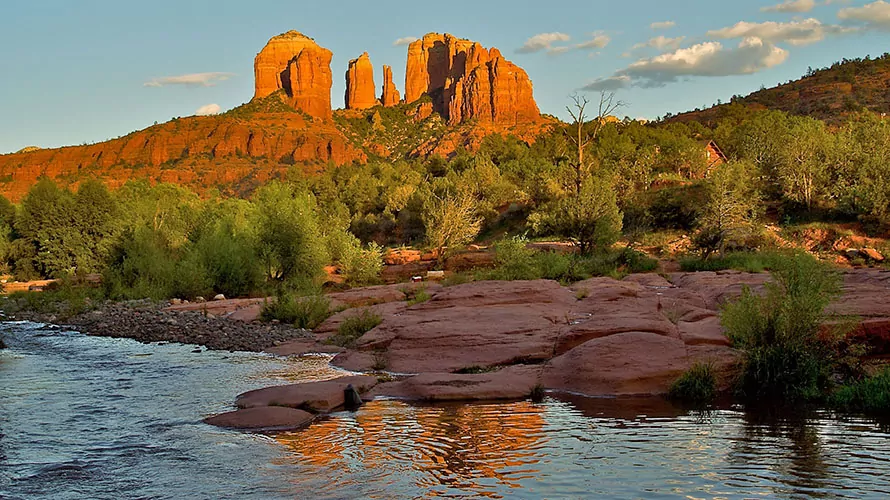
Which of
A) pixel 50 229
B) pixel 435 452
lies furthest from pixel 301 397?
pixel 50 229

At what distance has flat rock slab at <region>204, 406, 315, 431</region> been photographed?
349 inches

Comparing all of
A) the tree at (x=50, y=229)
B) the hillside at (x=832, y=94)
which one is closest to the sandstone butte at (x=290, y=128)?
the hillside at (x=832, y=94)

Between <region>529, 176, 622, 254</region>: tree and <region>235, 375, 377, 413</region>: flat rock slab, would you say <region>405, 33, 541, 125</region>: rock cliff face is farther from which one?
<region>235, 375, 377, 413</region>: flat rock slab

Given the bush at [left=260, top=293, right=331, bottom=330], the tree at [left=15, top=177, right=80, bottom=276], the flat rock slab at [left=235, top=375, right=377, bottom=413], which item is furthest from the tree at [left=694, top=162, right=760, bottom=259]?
the tree at [left=15, top=177, right=80, bottom=276]

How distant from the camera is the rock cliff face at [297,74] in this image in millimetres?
145750

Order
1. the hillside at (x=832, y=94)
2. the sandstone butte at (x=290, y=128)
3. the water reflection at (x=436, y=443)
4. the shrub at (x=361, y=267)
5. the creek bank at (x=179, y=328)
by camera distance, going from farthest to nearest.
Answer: the sandstone butte at (x=290, y=128), the hillside at (x=832, y=94), the shrub at (x=361, y=267), the creek bank at (x=179, y=328), the water reflection at (x=436, y=443)

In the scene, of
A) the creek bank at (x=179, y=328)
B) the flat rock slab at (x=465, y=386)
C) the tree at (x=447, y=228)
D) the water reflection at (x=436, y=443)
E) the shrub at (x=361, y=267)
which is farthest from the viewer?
the tree at (x=447, y=228)

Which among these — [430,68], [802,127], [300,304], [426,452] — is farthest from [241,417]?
[430,68]

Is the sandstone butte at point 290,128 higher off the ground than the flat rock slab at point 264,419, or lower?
higher

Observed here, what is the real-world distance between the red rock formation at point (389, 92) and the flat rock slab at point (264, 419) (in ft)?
502

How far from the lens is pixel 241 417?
29.8 feet

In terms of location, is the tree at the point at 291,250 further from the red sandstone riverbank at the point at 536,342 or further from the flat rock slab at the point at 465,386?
the flat rock slab at the point at 465,386

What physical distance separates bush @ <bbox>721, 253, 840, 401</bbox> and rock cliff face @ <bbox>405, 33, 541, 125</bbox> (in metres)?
125

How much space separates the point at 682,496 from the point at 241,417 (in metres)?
5.42
